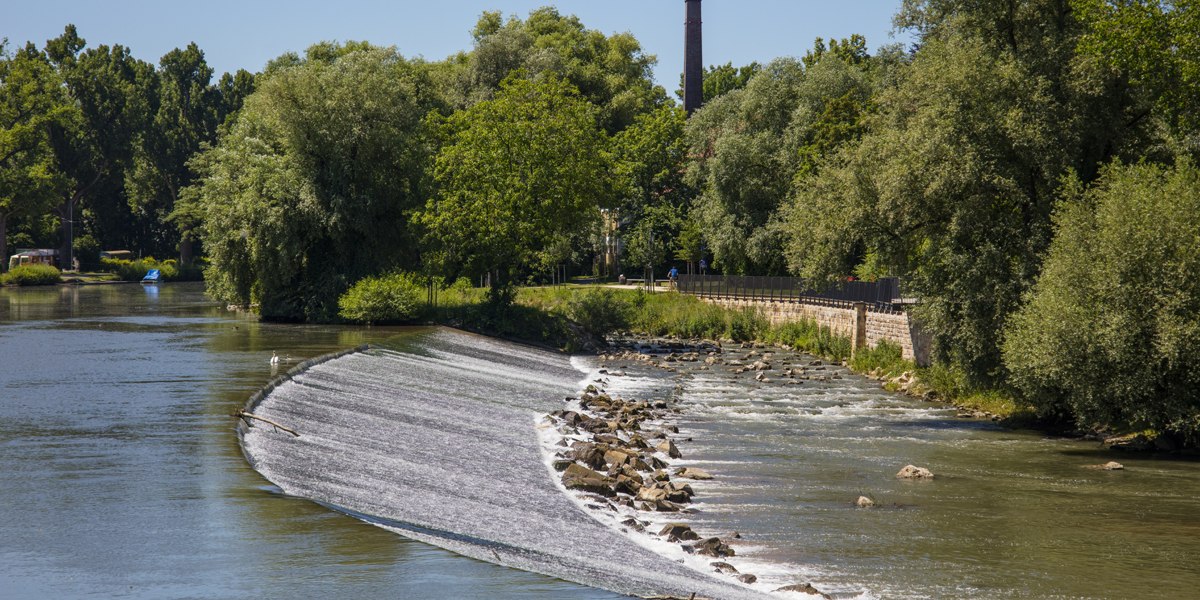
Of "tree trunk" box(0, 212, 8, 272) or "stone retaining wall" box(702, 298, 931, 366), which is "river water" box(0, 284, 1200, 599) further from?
"tree trunk" box(0, 212, 8, 272)

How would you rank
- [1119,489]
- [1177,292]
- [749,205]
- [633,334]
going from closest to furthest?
1. [1119,489]
2. [1177,292]
3. [633,334]
4. [749,205]

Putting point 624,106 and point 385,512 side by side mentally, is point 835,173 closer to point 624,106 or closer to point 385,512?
point 385,512

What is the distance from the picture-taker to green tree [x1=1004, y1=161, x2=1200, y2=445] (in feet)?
95.9

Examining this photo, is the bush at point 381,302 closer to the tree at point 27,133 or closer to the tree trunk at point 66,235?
the tree at point 27,133

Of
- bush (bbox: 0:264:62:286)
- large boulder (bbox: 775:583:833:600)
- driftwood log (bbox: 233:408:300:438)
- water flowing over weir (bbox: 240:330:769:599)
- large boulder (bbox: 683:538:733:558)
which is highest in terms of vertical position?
bush (bbox: 0:264:62:286)

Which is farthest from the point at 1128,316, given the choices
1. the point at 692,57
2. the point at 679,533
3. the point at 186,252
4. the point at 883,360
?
the point at 186,252

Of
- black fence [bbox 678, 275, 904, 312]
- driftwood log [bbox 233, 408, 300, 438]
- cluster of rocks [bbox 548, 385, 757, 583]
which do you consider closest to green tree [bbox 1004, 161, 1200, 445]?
cluster of rocks [bbox 548, 385, 757, 583]

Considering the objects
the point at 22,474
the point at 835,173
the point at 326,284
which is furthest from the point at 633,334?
the point at 22,474

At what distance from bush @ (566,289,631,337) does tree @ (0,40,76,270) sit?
64.2 m

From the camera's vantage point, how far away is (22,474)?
20281mm

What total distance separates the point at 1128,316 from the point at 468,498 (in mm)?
17635

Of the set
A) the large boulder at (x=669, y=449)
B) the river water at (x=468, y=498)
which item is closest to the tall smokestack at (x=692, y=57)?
the river water at (x=468, y=498)

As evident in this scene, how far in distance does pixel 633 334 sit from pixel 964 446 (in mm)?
35582

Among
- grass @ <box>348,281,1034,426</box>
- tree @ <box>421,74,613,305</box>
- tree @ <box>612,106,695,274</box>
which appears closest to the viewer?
grass @ <box>348,281,1034,426</box>
